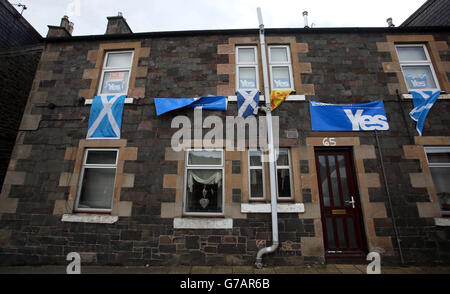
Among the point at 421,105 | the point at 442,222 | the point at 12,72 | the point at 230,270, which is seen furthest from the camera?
the point at 12,72

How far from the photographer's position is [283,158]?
215 inches

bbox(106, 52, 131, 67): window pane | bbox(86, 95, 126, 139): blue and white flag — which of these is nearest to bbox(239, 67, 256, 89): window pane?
bbox(86, 95, 126, 139): blue and white flag

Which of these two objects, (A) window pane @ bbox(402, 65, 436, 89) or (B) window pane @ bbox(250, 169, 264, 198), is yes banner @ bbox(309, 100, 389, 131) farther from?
(B) window pane @ bbox(250, 169, 264, 198)

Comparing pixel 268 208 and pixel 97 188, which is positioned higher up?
pixel 97 188

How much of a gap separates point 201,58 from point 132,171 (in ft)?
13.8

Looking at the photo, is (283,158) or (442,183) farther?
(283,158)

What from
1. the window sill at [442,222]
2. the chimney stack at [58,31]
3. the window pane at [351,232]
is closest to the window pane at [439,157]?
the window sill at [442,222]

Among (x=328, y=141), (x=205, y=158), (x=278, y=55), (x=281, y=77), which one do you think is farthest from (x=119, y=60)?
(x=328, y=141)

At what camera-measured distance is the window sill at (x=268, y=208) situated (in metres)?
4.98

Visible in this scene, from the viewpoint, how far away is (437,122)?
547cm

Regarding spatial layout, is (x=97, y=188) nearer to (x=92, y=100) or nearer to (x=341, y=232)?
(x=92, y=100)

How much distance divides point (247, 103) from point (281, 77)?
163 centimetres
